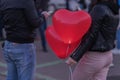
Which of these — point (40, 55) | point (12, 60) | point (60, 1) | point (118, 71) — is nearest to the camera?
point (12, 60)

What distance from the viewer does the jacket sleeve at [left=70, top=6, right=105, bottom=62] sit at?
4242mm

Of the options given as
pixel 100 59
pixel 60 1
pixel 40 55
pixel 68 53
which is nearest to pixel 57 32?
pixel 68 53

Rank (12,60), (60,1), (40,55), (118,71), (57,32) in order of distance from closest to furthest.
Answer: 1. (57,32)
2. (12,60)
3. (118,71)
4. (40,55)
5. (60,1)

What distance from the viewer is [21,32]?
438 cm

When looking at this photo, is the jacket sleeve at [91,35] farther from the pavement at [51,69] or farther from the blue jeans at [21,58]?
the pavement at [51,69]

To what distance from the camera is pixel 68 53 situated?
13.9ft

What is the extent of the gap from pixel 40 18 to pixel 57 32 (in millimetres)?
360

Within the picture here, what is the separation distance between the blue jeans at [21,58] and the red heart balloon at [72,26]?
46 centimetres

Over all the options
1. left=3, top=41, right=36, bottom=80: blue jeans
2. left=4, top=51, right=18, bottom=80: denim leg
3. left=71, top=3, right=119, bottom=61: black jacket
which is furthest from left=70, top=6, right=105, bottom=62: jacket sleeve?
left=4, top=51, right=18, bottom=80: denim leg

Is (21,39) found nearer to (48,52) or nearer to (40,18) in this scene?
(40,18)

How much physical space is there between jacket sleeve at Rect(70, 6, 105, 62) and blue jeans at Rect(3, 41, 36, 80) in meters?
0.49

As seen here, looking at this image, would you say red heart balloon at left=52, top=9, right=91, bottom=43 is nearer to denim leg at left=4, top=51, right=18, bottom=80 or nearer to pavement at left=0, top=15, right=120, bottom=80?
denim leg at left=4, top=51, right=18, bottom=80

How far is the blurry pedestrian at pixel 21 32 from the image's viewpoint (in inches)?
171

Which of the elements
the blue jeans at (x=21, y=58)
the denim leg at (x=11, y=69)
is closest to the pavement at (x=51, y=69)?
the denim leg at (x=11, y=69)
